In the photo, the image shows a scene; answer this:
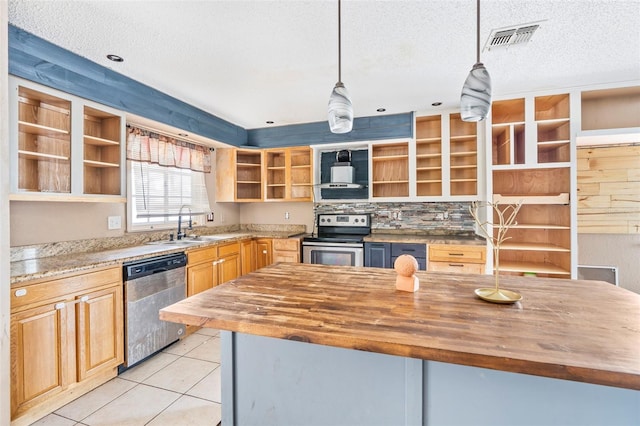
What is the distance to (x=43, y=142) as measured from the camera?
210cm

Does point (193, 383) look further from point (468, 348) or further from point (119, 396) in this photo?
point (468, 348)

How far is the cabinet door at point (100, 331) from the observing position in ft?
6.64

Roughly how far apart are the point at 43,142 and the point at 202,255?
62.9 inches

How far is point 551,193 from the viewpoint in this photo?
10.6 feet

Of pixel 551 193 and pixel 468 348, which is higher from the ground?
pixel 551 193

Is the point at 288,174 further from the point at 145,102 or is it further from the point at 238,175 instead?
the point at 145,102

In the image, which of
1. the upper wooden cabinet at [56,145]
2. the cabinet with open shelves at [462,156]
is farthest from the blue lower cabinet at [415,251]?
the upper wooden cabinet at [56,145]

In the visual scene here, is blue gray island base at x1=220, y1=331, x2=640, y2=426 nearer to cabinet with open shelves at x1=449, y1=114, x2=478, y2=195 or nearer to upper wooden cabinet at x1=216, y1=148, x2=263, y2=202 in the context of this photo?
cabinet with open shelves at x1=449, y1=114, x2=478, y2=195

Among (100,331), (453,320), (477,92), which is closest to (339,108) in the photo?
(477,92)

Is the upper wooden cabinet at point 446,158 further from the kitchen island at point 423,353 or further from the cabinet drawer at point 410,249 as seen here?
the kitchen island at point 423,353

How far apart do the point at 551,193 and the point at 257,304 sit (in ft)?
11.5

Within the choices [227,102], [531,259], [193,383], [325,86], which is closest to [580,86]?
[531,259]

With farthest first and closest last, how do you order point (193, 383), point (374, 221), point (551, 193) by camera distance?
point (374, 221) → point (551, 193) → point (193, 383)

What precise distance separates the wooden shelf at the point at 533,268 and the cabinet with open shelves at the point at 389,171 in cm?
143
